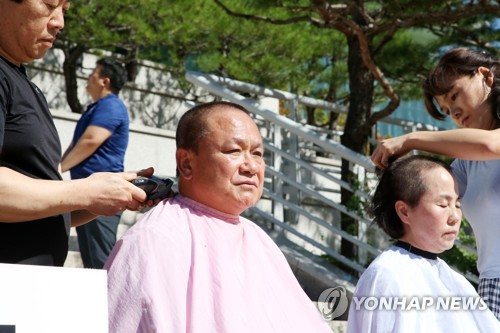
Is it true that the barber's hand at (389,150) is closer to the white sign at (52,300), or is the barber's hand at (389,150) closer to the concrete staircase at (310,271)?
the white sign at (52,300)

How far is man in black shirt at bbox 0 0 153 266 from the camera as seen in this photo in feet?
7.21

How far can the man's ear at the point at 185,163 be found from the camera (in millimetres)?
2691

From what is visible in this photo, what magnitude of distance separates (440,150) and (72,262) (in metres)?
3.16

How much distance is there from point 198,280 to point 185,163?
0.44 m

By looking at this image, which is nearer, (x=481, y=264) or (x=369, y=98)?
(x=481, y=264)

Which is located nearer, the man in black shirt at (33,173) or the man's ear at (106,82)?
the man in black shirt at (33,173)

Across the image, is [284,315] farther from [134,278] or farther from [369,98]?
[369,98]

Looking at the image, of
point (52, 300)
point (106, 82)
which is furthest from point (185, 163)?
point (106, 82)

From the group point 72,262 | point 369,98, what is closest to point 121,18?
point 369,98

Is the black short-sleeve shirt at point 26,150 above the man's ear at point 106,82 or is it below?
above

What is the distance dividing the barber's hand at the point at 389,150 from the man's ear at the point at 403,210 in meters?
0.15

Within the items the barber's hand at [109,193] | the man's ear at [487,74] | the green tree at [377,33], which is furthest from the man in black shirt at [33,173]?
the green tree at [377,33]

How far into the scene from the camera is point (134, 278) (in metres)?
2.34

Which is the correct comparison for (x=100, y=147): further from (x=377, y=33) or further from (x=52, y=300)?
(x=52, y=300)
